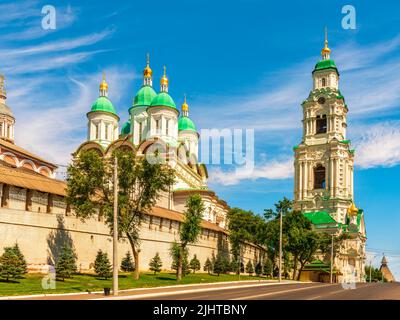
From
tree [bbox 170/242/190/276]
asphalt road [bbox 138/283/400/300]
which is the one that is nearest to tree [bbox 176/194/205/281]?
tree [bbox 170/242/190/276]

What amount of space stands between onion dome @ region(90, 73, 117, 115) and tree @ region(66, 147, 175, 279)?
4585 centimetres

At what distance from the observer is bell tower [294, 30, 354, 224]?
357 ft

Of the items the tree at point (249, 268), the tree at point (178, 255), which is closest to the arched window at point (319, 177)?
the tree at point (249, 268)

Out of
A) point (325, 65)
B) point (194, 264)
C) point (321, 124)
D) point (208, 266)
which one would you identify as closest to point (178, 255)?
point (194, 264)

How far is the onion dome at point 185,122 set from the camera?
4144 inches

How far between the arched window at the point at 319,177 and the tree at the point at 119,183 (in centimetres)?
7369

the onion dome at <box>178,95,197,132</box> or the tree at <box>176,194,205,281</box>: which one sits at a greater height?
the onion dome at <box>178,95,197,132</box>

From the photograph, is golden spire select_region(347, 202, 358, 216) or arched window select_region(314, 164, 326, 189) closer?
Result: golden spire select_region(347, 202, 358, 216)

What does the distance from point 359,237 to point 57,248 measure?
78.3 meters

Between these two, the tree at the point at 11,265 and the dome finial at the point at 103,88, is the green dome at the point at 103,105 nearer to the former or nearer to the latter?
the dome finial at the point at 103,88

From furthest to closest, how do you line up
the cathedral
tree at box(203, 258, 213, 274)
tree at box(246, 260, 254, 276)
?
the cathedral, tree at box(246, 260, 254, 276), tree at box(203, 258, 213, 274)

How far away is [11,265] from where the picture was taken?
113ft

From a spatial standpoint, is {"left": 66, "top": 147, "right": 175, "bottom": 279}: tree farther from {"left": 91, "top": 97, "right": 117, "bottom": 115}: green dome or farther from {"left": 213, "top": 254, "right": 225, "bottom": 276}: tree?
{"left": 91, "top": 97, "right": 117, "bottom": 115}: green dome

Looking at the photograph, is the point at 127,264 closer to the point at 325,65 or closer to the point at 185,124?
the point at 185,124
